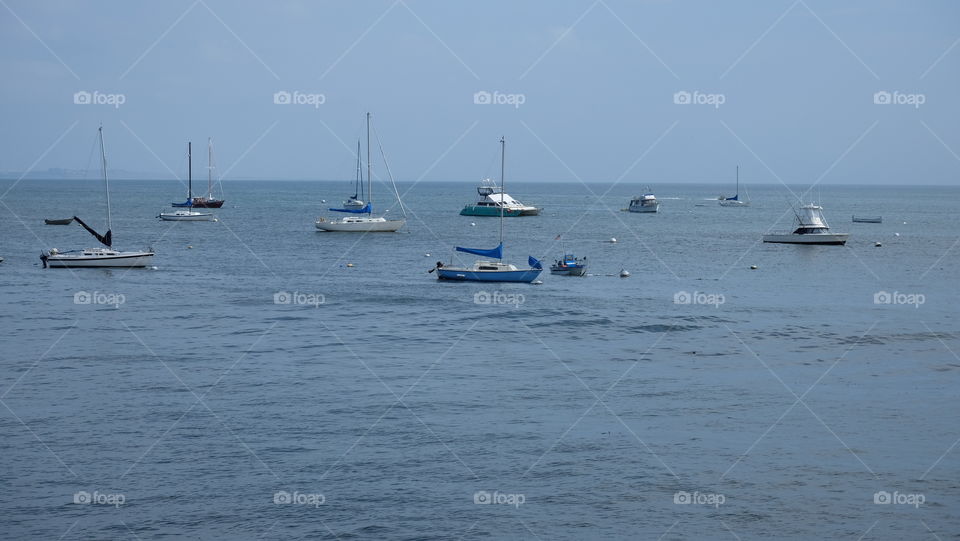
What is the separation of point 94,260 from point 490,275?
27309mm

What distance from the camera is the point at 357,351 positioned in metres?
42.6

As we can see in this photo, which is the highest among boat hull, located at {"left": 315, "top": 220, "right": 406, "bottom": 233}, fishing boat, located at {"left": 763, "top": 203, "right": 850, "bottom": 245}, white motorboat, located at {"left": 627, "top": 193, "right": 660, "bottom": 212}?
white motorboat, located at {"left": 627, "top": 193, "right": 660, "bottom": 212}

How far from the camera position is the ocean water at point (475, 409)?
23.8 m

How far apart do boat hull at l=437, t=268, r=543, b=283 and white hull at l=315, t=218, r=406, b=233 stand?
45276 mm

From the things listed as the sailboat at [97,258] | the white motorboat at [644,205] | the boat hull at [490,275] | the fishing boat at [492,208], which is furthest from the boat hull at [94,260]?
the white motorboat at [644,205]

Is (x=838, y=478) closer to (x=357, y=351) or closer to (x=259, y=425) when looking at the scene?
(x=259, y=425)

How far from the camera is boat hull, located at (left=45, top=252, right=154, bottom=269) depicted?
230ft

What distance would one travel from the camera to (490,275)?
64500 millimetres

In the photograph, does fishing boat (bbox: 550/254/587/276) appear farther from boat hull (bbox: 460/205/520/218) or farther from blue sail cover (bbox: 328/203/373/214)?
boat hull (bbox: 460/205/520/218)

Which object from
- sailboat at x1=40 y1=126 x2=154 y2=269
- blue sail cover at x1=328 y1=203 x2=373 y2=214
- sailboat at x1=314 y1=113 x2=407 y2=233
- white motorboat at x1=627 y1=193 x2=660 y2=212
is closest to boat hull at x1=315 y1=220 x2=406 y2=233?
sailboat at x1=314 y1=113 x2=407 y2=233

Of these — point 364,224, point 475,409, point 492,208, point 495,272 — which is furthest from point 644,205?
point 475,409

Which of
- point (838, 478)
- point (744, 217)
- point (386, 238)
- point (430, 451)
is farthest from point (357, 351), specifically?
point (744, 217)

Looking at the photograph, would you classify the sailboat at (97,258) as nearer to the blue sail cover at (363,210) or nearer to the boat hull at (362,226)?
the boat hull at (362,226)

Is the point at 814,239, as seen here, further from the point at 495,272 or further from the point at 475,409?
the point at 475,409
